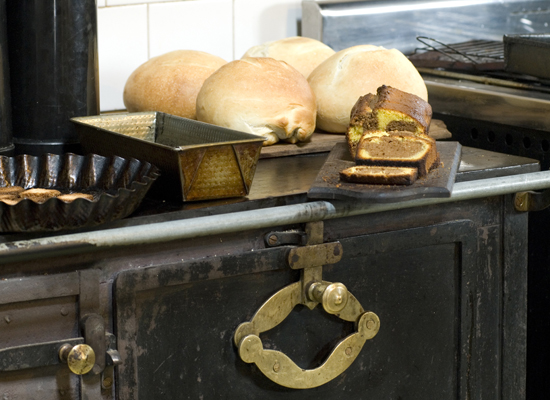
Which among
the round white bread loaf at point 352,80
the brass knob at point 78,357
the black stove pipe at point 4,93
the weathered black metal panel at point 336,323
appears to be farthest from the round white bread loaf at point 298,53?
the brass knob at point 78,357

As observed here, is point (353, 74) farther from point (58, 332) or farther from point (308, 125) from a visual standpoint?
point (58, 332)

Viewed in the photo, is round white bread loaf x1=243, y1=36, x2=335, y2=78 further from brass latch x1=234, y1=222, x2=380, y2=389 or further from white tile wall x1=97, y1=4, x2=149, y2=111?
brass latch x1=234, y1=222, x2=380, y2=389

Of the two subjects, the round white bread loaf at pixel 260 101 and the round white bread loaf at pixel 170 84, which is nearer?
the round white bread loaf at pixel 260 101

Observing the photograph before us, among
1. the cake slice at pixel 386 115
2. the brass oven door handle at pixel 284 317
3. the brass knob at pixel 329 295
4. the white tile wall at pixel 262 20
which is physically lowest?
the brass oven door handle at pixel 284 317

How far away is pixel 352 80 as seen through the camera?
1692 millimetres

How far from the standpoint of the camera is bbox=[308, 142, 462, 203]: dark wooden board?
1.28 meters

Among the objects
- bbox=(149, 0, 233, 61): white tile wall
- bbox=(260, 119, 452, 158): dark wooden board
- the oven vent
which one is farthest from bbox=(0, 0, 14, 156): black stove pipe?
the oven vent

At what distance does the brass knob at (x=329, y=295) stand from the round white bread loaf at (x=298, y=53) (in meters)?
0.65

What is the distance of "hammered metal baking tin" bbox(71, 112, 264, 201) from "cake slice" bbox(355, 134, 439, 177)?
208 millimetres

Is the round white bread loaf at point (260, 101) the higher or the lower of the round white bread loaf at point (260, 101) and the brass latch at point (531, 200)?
the higher

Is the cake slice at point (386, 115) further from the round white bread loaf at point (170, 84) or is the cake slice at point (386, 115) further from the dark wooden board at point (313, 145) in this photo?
the round white bread loaf at point (170, 84)

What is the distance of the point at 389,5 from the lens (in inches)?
93.0

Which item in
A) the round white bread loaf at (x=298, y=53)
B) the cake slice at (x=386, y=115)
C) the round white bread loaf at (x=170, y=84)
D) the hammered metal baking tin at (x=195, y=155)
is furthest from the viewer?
the round white bread loaf at (x=298, y=53)

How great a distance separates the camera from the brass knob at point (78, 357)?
1.19 metres
